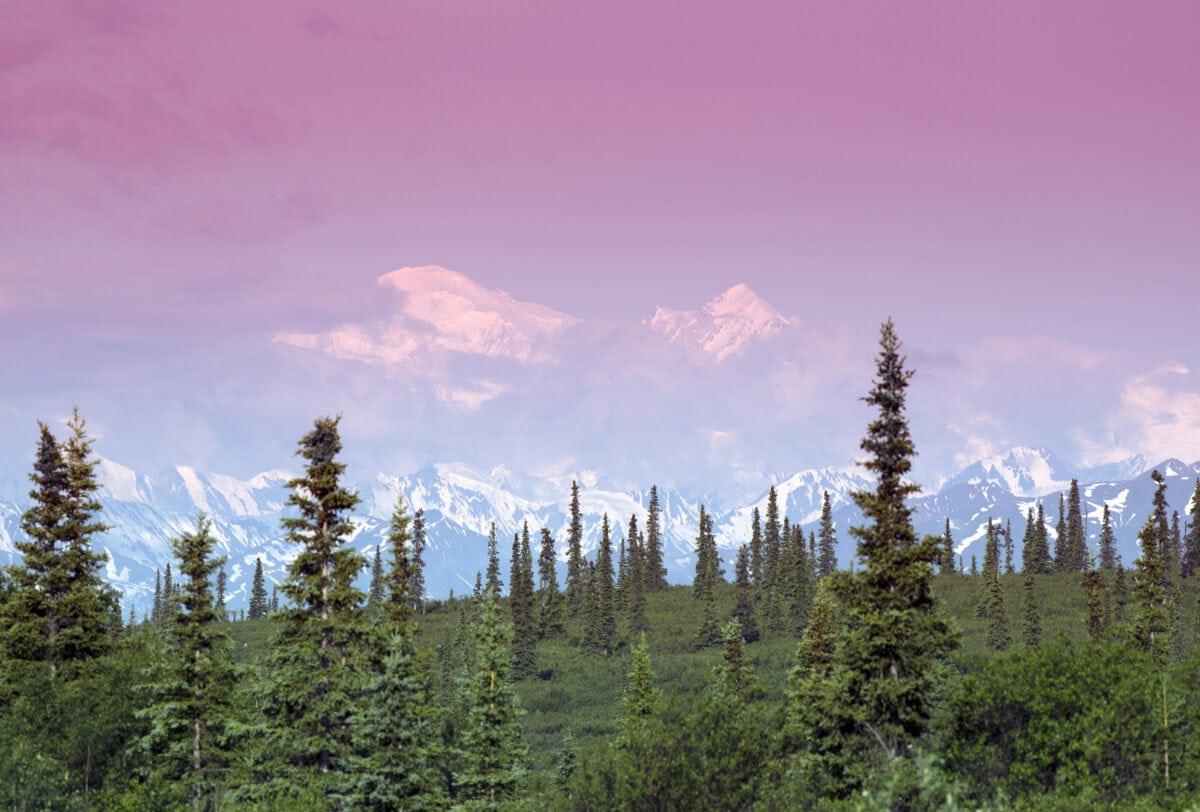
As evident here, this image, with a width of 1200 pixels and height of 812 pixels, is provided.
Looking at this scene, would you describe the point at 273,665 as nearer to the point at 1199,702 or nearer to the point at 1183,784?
the point at 1183,784

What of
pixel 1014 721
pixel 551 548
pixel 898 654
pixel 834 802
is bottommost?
pixel 834 802

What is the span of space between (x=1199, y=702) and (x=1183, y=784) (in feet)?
24.0

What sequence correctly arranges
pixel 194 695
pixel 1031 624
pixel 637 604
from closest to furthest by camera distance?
pixel 194 695, pixel 1031 624, pixel 637 604

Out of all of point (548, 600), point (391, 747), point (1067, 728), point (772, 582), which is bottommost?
point (391, 747)

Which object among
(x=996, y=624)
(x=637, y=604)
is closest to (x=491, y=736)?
(x=996, y=624)

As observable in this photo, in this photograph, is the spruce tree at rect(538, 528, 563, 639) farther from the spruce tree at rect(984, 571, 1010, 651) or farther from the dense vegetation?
the dense vegetation

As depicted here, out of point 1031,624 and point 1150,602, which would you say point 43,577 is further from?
point 1031,624

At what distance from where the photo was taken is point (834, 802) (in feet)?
117

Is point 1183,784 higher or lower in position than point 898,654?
lower

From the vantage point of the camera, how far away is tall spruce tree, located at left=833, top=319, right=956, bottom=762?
38.4 m

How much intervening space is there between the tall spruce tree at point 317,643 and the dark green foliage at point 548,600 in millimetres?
123617

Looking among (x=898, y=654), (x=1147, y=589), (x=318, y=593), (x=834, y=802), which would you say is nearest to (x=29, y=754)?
(x=318, y=593)

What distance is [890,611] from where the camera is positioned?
3816 cm

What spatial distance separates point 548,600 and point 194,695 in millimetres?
132136
